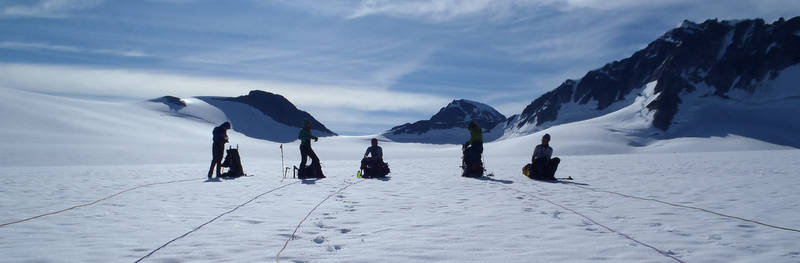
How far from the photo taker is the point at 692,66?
13088 centimetres

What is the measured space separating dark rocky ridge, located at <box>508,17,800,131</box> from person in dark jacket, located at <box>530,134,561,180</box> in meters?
91.1

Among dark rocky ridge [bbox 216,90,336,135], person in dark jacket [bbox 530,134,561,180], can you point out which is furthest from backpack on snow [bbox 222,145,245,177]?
dark rocky ridge [bbox 216,90,336,135]

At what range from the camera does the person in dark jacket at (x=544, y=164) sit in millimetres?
13969

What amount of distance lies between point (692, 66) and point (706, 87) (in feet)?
49.5

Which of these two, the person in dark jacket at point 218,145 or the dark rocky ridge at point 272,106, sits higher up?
the dark rocky ridge at point 272,106

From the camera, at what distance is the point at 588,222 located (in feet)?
20.4

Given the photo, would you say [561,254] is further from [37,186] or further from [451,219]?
[37,186]

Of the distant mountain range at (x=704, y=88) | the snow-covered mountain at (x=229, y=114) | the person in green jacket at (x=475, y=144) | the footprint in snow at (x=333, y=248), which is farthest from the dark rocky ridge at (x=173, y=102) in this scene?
the footprint in snow at (x=333, y=248)

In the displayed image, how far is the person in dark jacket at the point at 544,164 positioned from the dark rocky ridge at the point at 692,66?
3586 inches

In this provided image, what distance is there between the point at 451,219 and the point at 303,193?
189 inches

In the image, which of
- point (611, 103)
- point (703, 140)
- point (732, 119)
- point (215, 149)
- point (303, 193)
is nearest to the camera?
point (303, 193)

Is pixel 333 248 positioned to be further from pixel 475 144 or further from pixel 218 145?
pixel 218 145

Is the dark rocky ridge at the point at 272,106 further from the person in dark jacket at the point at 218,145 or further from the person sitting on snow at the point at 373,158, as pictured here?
the person sitting on snow at the point at 373,158

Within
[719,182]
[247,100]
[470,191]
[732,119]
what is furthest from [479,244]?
[247,100]
